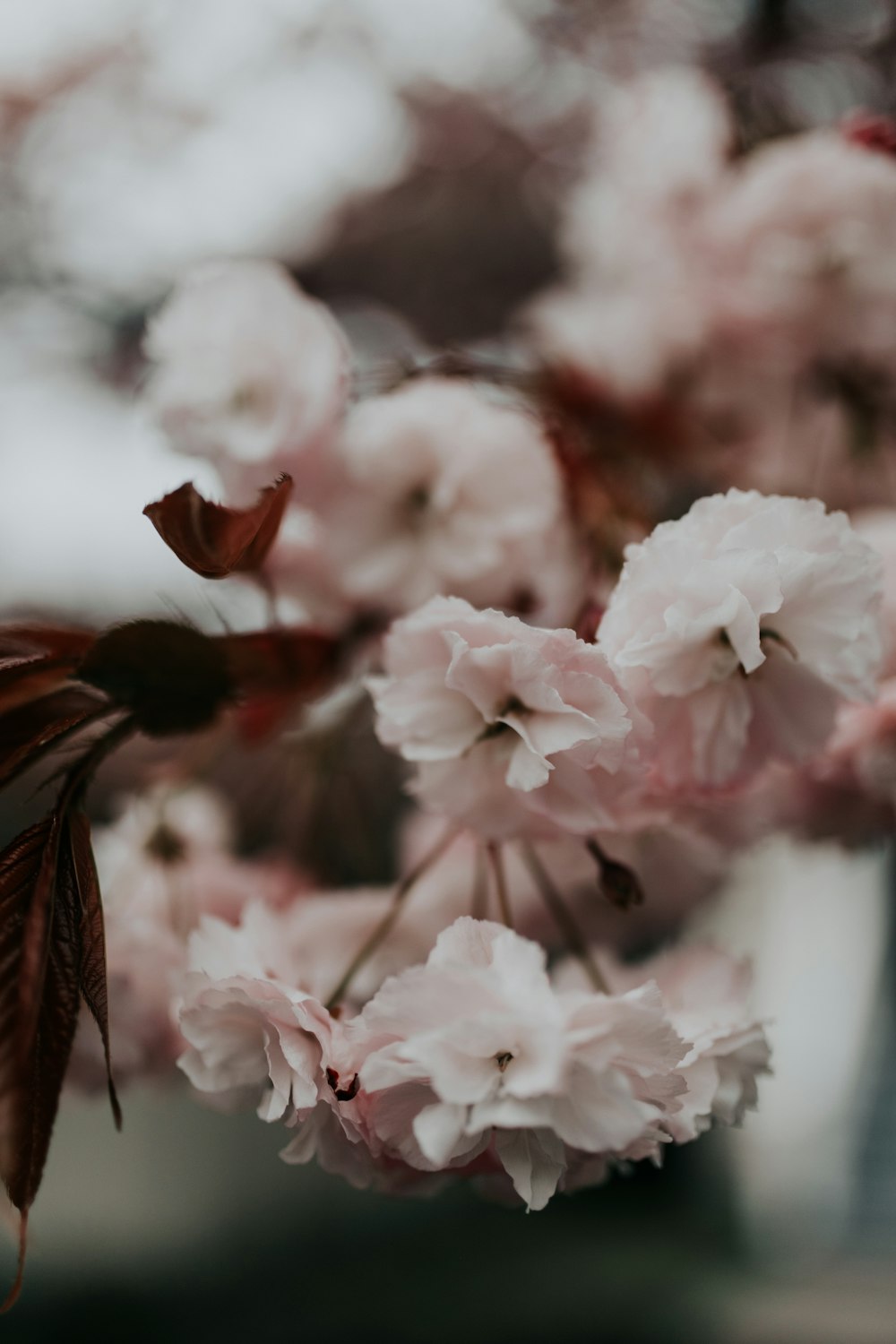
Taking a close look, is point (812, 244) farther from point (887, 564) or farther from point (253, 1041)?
point (253, 1041)

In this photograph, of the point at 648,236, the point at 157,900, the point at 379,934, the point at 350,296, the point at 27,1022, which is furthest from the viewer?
the point at 350,296

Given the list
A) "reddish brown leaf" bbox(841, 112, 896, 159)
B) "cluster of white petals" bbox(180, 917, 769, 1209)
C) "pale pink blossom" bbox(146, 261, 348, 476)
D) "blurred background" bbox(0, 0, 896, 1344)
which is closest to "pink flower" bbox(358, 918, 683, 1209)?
"cluster of white petals" bbox(180, 917, 769, 1209)

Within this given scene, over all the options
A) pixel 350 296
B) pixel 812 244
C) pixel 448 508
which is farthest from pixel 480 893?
pixel 350 296

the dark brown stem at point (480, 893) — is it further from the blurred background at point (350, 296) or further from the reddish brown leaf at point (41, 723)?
the blurred background at point (350, 296)

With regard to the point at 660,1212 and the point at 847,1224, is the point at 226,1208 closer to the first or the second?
the point at 660,1212

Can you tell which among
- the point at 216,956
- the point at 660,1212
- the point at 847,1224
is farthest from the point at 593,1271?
the point at 216,956

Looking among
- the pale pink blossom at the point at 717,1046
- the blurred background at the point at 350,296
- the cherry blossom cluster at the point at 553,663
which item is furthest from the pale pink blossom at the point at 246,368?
the blurred background at the point at 350,296
